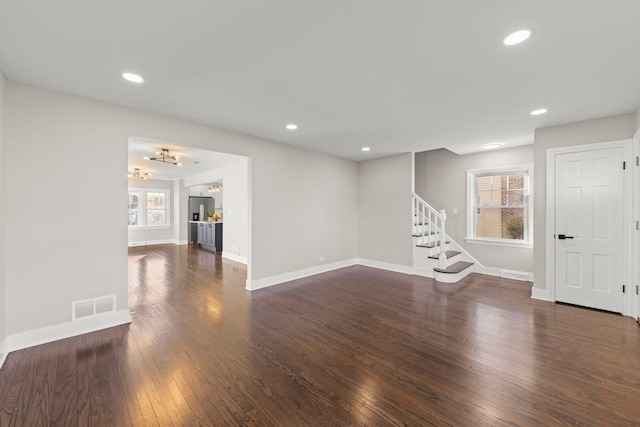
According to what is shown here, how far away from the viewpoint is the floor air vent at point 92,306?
2819mm

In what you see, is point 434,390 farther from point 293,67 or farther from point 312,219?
point 312,219

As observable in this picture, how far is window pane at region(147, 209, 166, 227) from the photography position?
33.2 feet

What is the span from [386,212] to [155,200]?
29.8 ft

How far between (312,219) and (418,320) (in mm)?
2937

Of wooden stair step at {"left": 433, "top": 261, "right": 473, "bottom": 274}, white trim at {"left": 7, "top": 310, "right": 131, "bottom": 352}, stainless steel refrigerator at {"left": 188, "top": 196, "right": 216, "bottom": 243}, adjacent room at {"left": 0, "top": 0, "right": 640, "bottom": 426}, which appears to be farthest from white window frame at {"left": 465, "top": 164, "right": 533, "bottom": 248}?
stainless steel refrigerator at {"left": 188, "top": 196, "right": 216, "bottom": 243}

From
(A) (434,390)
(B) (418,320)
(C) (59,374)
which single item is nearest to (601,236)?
(B) (418,320)

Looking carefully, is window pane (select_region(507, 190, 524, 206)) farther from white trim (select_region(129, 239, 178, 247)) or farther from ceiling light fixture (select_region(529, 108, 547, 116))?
white trim (select_region(129, 239, 178, 247))

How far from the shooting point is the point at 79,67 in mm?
2283

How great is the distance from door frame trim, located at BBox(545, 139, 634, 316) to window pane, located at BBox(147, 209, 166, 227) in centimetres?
1170

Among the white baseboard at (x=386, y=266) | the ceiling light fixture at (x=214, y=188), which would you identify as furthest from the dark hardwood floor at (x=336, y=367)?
the ceiling light fixture at (x=214, y=188)

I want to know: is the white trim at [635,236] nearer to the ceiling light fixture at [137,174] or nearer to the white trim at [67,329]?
the white trim at [67,329]

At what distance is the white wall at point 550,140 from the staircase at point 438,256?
4.24ft

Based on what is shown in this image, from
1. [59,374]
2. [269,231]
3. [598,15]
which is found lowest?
[59,374]

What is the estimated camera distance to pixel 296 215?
518 cm
